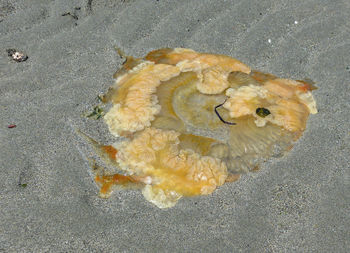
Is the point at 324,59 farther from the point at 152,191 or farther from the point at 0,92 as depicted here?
the point at 0,92

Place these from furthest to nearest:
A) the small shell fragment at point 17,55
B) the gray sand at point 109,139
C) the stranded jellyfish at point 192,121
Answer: the small shell fragment at point 17,55 → the stranded jellyfish at point 192,121 → the gray sand at point 109,139

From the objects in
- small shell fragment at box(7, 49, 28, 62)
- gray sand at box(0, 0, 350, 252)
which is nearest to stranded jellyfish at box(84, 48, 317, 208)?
gray sand at box(0, 0, 350, 252)

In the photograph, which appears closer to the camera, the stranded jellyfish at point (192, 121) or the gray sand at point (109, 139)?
the gray sand at point (109, 139)

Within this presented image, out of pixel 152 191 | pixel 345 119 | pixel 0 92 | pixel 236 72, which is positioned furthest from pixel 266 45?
pixel 0 92

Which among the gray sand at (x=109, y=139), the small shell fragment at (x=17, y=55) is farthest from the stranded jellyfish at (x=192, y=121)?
the small shell fragment at (x=17, y=55)

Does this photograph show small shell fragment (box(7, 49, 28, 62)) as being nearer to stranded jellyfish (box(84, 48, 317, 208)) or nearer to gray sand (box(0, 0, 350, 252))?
gray sand (box(0, 0, 350, 252))

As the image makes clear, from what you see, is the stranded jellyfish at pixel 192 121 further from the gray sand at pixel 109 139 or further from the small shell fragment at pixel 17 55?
the small shell fragment at pixel 17 55

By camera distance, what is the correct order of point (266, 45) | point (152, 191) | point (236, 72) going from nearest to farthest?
point (152, 191), point (236, 72), point (266, 45)
